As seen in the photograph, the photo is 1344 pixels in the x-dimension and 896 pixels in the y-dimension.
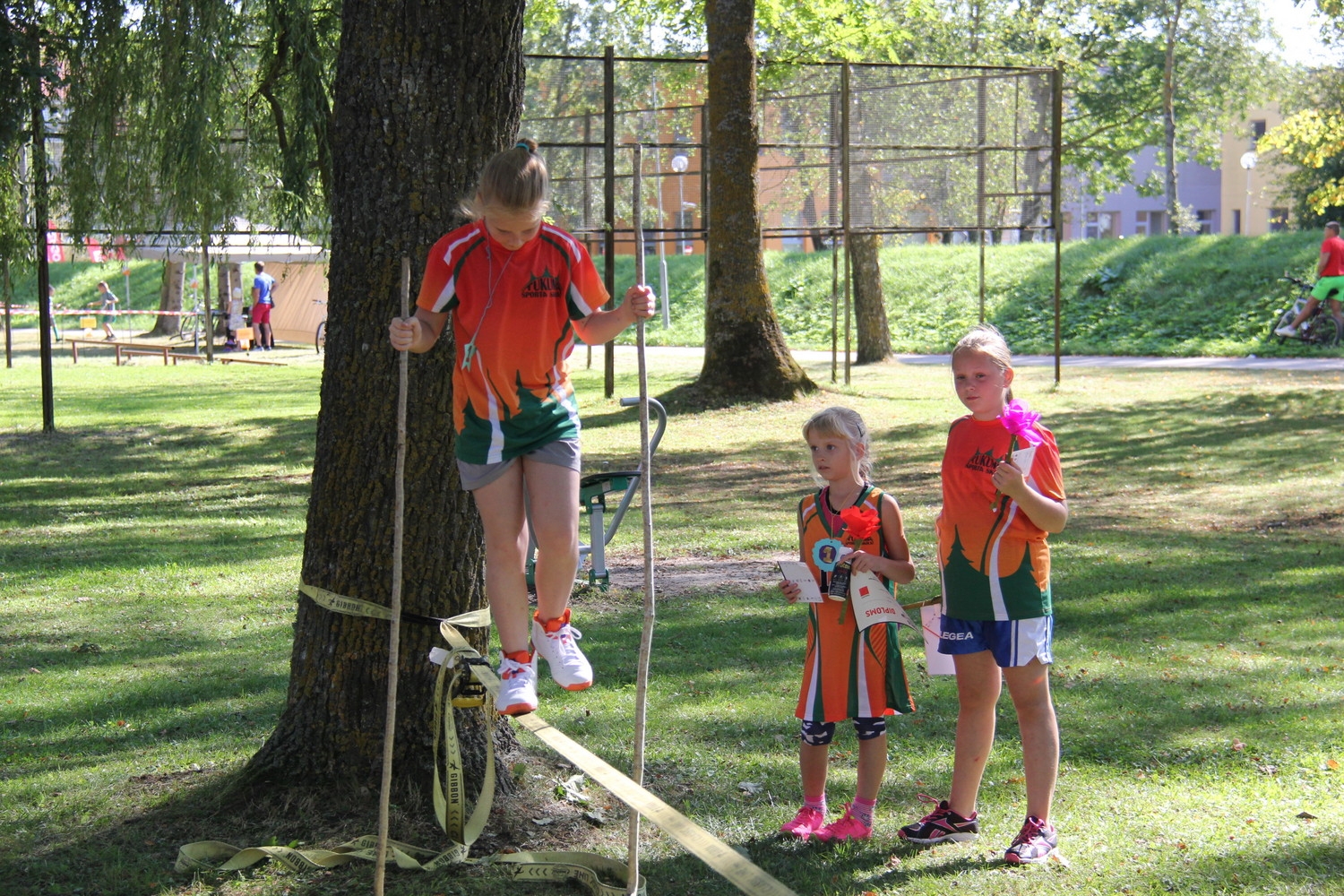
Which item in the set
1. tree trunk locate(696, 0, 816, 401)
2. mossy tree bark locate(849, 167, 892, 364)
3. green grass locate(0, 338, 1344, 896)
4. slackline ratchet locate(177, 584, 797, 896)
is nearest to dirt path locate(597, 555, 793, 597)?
green grass locate(0, 338, 1344, 896)

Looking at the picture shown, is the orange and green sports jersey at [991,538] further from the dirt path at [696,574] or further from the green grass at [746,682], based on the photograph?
the dirt path at [696,574]

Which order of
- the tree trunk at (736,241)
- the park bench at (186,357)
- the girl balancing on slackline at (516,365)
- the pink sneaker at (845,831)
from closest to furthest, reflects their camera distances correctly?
the girl balancing on slackline at (516,365)
the pink sneaker at (845,831)
the tree trunk at (736,241)
the park bench at (186,357)

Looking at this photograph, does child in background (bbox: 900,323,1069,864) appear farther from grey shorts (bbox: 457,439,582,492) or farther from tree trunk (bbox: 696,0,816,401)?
tree trunk (bbox: 696,0,816,401)

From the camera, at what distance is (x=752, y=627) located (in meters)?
6.90

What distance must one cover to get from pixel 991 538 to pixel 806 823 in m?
1.15

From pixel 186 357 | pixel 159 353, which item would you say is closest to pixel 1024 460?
pixel 186 357

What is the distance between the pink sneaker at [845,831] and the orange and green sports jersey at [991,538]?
31.2 inches

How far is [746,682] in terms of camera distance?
5969mm

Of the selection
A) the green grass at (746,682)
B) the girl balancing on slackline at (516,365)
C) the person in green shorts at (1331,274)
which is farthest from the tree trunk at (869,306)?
the girl balancing on slackline at (516,365)

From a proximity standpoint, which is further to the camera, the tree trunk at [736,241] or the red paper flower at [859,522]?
the tree trunk at [736,241]

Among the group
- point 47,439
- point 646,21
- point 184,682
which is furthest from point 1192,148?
point 184,682

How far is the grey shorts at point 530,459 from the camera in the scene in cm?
372

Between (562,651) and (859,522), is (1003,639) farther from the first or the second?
(562,651)

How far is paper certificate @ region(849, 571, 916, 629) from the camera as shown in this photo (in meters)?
4.09
